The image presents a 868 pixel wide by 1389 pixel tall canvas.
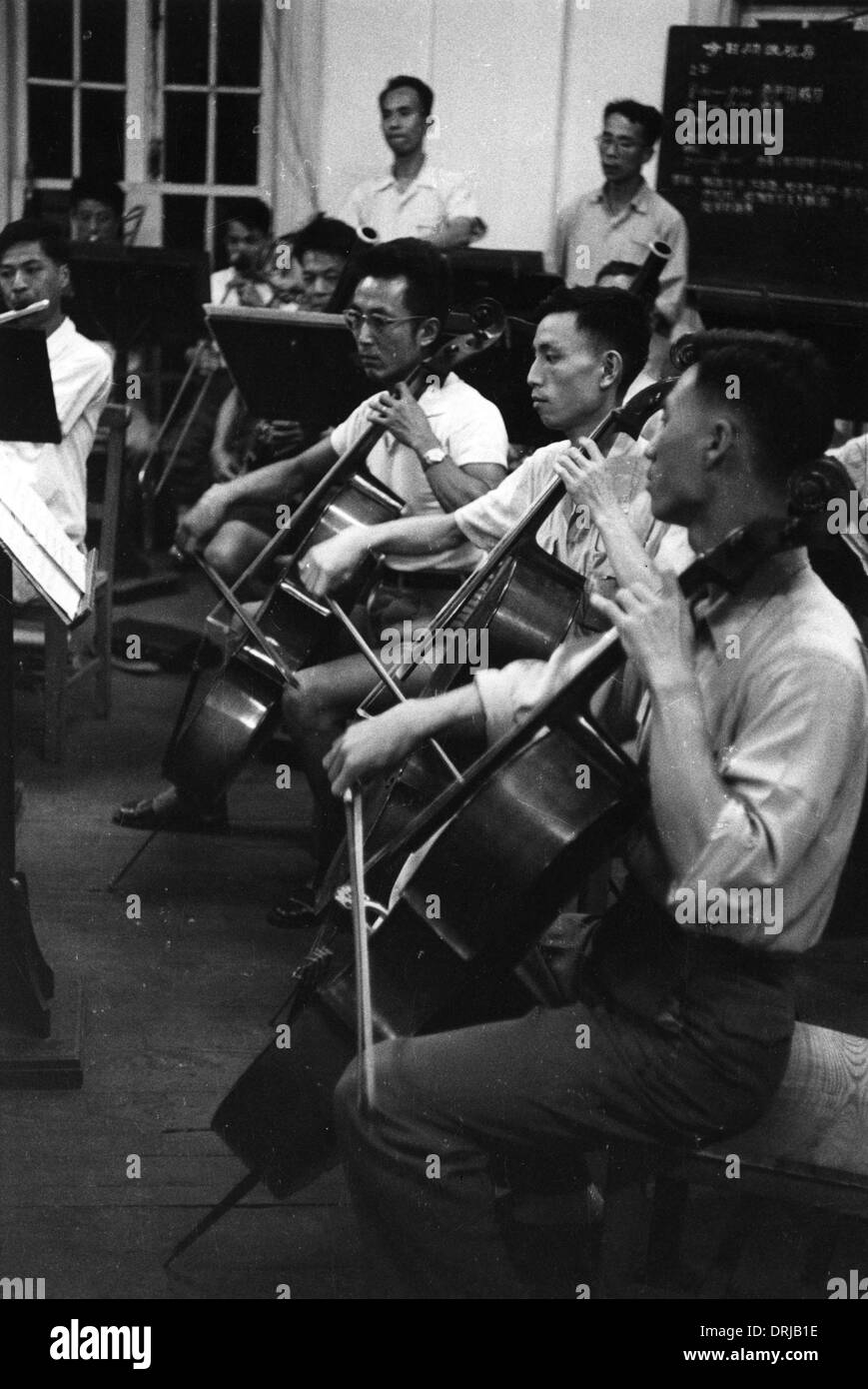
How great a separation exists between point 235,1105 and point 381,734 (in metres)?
0.51

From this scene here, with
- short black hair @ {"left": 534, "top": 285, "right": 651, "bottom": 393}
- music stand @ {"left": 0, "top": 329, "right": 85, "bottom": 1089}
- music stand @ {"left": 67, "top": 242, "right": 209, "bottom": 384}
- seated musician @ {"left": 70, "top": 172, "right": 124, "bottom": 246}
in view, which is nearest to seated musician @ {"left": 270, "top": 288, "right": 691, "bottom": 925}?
short black hair @ {"left": 534, "top": 285, "right": 651, "bottom": 393}

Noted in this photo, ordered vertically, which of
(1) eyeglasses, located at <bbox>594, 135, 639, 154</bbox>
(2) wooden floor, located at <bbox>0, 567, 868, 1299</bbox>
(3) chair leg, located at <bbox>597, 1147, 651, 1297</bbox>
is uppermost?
(1) eyeglasses, located at <bbox>594, 135, 639, 154</bbox>

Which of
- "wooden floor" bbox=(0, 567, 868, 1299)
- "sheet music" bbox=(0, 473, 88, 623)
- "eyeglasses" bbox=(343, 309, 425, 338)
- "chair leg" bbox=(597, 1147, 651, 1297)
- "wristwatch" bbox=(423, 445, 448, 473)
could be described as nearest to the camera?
"chair leg" bbox=(597, 1147, 651, 1297)

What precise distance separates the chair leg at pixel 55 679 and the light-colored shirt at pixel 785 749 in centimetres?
262

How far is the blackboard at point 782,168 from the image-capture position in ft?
11.4

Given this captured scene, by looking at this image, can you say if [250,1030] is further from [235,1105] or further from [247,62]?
[247,62]

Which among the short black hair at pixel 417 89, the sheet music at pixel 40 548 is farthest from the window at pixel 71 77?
the sheet music at pixel 40 548

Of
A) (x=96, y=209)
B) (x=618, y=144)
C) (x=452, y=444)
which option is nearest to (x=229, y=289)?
(x=96, y=209)

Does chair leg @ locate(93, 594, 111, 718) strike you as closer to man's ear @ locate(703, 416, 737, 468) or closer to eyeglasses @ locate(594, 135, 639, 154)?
eyeglasses @ locate(594, 135, 639, 154)

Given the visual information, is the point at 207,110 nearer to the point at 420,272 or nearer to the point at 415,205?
Answer: the point at 415,205

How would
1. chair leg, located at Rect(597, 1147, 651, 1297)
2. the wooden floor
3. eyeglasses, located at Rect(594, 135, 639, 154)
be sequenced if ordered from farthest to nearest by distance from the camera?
eyeglasses, located at Rect(594, 135, 639, 154) → the wooden floor → chair leg, located at Rect(597, 1147, 651, 1297)

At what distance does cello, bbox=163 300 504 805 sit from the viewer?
10.6 feet

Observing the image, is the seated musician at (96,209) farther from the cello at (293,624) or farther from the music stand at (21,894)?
the music stand at (21,894)

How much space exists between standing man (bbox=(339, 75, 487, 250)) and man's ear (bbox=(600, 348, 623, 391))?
1.06 metres
